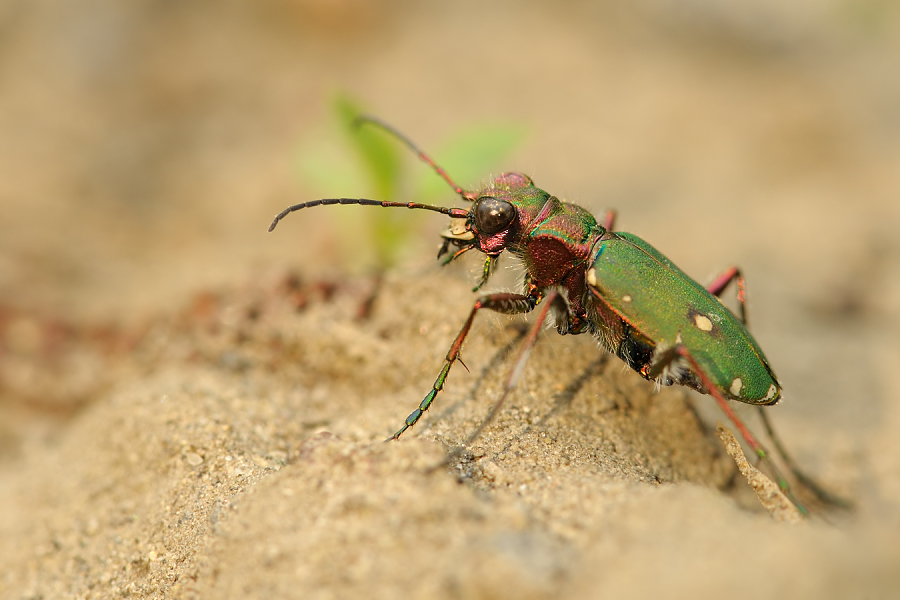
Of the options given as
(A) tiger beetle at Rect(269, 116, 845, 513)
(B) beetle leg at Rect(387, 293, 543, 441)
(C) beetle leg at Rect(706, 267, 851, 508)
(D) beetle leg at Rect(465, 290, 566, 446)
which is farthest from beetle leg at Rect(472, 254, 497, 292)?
(C) beetle leg at Rect(706, 267, 851, 508)

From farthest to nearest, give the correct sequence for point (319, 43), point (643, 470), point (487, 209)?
point (319, 43), point (487, 209), point (643, 470)

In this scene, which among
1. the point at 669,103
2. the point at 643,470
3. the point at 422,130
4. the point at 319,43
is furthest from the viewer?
the point at 319,43

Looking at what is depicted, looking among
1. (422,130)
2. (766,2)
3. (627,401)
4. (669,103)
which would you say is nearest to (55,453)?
(627,401)

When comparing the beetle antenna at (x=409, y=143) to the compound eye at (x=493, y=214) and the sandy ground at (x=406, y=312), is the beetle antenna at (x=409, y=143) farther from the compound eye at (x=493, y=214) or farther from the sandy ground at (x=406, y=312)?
the sandy ground at (x=406, y=312)

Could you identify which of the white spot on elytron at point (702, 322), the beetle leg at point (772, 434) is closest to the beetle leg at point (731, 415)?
the white spot on elytron at point (702, 322)

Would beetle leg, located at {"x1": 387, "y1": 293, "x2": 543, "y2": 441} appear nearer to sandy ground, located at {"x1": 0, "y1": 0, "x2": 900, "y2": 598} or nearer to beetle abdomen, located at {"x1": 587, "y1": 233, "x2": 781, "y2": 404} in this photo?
sandy ground, located at {"x1": 0, "y1": 0, "x2": 900, "y2": 598}

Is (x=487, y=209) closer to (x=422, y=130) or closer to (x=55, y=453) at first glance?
(x=55, y=453)
